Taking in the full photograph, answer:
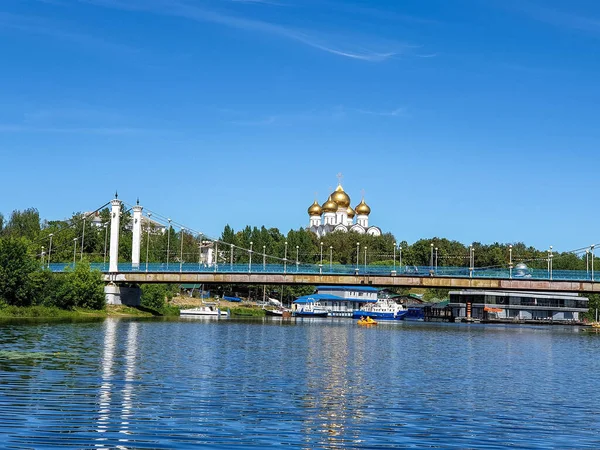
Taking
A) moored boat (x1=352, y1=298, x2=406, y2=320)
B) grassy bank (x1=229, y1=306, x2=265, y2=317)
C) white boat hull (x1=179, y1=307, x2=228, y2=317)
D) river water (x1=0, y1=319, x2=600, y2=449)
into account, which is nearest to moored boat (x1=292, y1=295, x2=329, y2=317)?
grassy bank (x1=229, y1=306, x2=265, y2=317)

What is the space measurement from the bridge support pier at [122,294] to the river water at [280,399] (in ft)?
198

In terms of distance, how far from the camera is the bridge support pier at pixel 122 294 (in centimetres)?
11251

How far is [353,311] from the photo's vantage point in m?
168

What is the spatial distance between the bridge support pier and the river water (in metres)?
60.3

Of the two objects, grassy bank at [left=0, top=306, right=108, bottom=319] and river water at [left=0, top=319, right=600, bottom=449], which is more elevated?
grassy bank at [left=0, top=306, right=108, bottom=319]

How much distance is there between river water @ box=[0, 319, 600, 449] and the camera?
21.8m

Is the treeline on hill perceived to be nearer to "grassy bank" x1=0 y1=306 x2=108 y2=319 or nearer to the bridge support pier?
the bridge support pier

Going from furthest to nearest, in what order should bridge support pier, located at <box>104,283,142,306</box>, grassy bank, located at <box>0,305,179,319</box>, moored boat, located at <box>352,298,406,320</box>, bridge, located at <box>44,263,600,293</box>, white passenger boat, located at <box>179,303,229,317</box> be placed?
moored boat, located at <box>352,298,406,320</box> < white passenger boat, located at <box>179,303,229,317</box> < bridge support pier, located at <box>104,283,142,306</box> < bridge, located at <box>44,263,600,293</box> < grassy bank, located at <box>0,305,179,319</box>

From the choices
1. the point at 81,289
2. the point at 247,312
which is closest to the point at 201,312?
the point at 247,312

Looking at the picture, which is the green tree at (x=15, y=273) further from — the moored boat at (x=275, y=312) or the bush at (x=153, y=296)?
the moored boat at (x=275, y=312)

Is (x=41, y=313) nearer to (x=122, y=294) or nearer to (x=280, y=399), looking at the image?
(x=122, y=294)

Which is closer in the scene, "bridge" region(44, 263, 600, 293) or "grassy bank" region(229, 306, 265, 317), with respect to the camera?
"bridge" region(44, 263, 600, 293)

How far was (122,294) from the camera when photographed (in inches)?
4555

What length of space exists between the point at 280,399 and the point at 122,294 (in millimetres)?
89907
